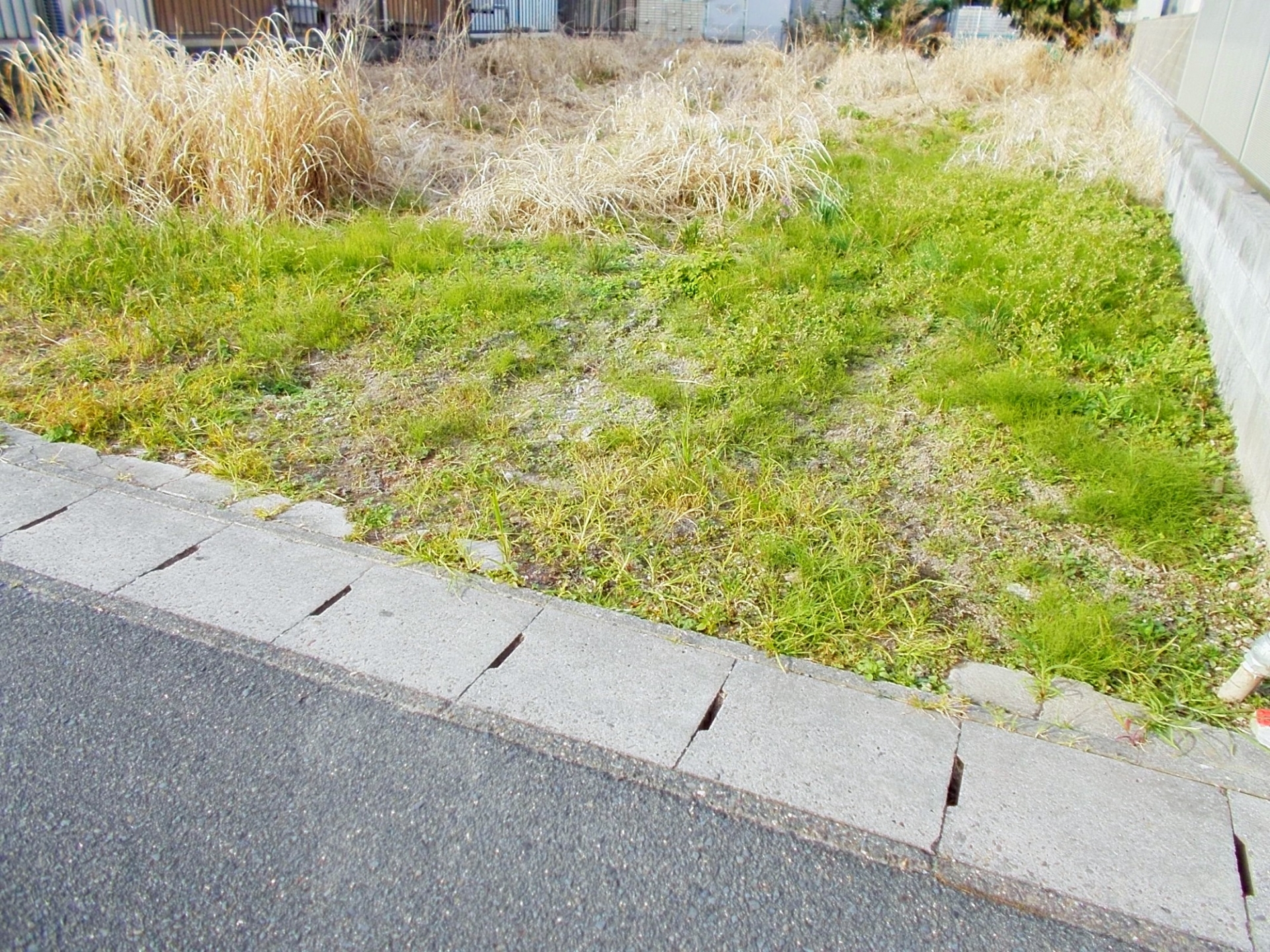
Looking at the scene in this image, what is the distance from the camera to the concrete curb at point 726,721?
5.43ft

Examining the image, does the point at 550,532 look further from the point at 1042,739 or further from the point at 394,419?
the point at 1042,739

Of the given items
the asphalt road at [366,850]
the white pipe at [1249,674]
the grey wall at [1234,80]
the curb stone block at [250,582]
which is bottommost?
the asphalt road at [366,850]

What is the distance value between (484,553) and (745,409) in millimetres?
1194

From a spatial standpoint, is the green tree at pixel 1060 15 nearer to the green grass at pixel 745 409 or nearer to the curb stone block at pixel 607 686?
the green grass at pixel 745 409

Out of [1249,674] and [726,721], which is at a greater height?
[1249,674]

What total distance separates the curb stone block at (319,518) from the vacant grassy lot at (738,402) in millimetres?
74

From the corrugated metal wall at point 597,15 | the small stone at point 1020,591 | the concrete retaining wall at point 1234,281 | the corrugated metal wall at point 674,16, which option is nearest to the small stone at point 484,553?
the small stone at point 1020,591

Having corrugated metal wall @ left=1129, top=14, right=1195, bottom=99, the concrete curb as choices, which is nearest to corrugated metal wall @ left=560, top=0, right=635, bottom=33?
corrugated metal wall @ left=1129, top=14, right=1195, bottom=99

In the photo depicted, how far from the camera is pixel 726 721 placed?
198 centimetres

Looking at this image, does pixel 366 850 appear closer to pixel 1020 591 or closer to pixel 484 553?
pixel 484 553

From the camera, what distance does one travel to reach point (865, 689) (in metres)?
2.09

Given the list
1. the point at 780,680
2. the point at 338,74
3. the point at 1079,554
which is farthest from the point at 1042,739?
the point at 338,74

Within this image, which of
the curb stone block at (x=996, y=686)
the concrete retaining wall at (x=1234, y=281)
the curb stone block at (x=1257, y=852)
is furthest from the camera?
the concrete retaining wall at (x=1234, y=281)

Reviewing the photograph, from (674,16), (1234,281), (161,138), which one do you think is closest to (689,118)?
(161,138)
